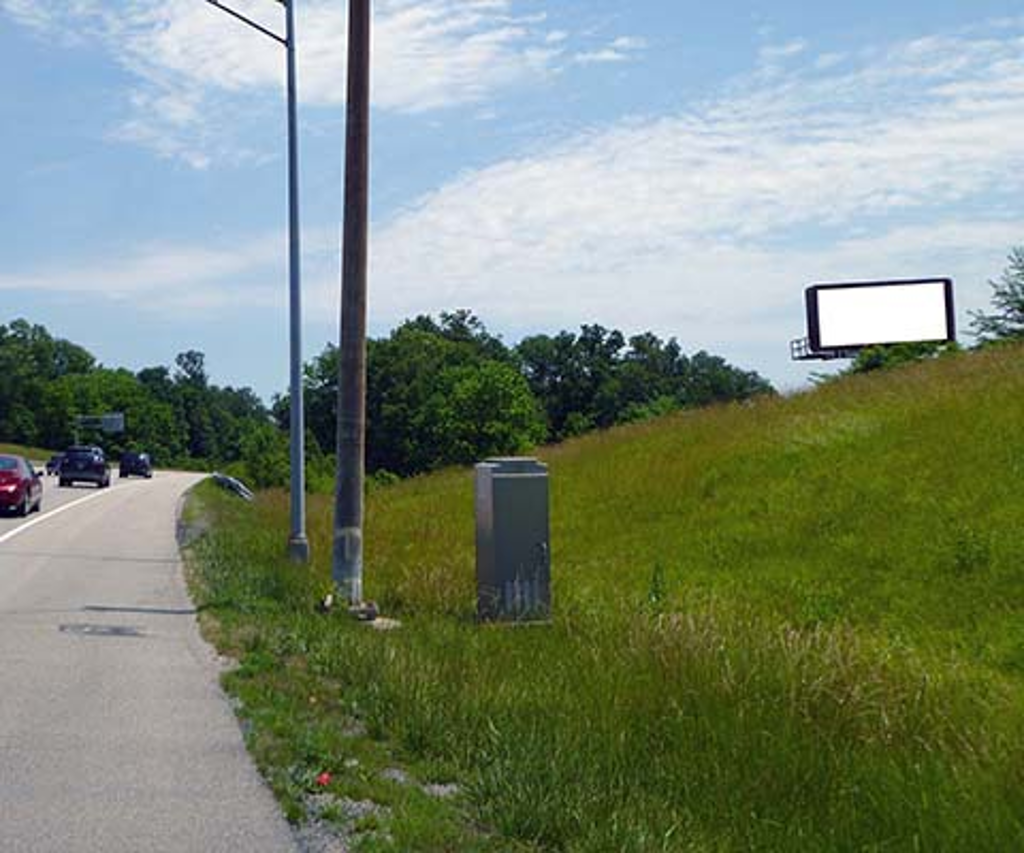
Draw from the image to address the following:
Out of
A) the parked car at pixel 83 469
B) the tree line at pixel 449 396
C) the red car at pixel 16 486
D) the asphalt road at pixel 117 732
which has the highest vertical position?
the tree line at pixel 449 396

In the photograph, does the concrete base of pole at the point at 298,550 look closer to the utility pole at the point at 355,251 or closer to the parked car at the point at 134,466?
the utility pole at the point at 355,251

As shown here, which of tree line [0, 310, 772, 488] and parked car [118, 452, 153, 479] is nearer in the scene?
parked car [118, 452, 153, 479]

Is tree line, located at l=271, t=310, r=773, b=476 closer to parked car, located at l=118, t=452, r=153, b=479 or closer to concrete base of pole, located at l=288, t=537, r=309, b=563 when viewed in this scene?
parked car, located at l=118, t=452, r=153, b=479

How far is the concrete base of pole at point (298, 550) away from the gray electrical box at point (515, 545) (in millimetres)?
7181

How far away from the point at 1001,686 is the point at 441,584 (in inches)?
259

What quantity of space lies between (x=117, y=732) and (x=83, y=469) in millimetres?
54306

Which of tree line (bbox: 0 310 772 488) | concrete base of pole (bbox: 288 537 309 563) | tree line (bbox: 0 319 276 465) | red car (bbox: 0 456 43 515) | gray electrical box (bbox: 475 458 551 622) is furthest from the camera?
tree line (bbox: 0 319 276 465)

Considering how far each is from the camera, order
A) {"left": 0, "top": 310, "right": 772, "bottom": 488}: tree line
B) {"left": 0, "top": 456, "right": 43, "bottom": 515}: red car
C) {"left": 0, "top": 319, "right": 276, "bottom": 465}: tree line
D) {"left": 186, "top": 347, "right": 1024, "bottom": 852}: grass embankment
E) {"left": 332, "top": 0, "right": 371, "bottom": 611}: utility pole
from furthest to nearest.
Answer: {"left": 0, "top": 319, "right": 276, "bottom": 465}: tree line, {"left": 0, "top": 310, "right": 772, "bottom": 488}: tree line, {"left": 0, "top": 456, "right": 43, "bottom": 515}: red car, {"left": 332, "top": 0, "right": 371, "bottom": 611}: utility pole, {"left": 186, "top": 347, "right": 1024, "bottom": 852}: grass embankment

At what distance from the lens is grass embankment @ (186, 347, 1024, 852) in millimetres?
6289

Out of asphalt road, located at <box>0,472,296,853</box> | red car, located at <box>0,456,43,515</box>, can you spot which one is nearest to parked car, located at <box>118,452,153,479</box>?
red car, located at <box>0,456,43,515</box>

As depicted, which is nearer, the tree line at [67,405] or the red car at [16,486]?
the red car at [16,486]

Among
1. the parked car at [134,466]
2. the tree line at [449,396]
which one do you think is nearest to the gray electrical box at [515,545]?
the tree line at [449,396]

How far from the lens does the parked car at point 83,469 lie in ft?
197

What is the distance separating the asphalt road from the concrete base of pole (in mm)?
1913
